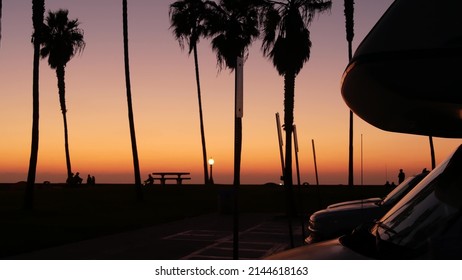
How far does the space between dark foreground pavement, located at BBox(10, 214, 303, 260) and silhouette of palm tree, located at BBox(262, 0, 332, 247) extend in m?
5.18

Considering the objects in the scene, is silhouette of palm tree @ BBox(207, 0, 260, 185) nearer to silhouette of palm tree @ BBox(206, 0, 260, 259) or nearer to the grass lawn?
silhouette of palm tree @ BBox(206, 0, 260, 259)

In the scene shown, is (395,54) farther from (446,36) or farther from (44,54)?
(44,54)

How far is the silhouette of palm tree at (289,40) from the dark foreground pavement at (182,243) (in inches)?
204

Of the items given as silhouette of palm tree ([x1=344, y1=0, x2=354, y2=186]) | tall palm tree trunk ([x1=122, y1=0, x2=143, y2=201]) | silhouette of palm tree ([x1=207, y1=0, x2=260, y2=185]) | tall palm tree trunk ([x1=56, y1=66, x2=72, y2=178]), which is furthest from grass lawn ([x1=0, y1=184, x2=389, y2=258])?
tall palm tree trunk ([x1=56, y1=66, x2=72, y2=178])

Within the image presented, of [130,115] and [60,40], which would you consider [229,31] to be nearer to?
[130,115]

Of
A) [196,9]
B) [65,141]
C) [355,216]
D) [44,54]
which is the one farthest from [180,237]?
[65,141]

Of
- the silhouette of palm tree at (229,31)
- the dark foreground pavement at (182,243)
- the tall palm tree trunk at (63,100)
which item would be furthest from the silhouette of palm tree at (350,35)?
the tall palm tree trunk at (63,100)

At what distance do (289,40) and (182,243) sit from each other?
10.2 meters

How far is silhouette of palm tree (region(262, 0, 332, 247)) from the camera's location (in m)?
20.3

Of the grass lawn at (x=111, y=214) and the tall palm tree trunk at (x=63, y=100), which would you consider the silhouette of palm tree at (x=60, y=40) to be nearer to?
the tall palm tree trunk at (x=63, y=100)

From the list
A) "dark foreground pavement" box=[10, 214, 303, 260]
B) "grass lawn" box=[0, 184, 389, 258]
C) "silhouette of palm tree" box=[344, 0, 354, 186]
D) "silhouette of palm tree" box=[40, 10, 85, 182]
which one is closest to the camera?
"dark foreground pavement" box=[10, 214, 303, 260]

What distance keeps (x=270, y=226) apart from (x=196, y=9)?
15.5m

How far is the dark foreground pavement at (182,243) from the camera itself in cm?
1066

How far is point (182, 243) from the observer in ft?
41.0
